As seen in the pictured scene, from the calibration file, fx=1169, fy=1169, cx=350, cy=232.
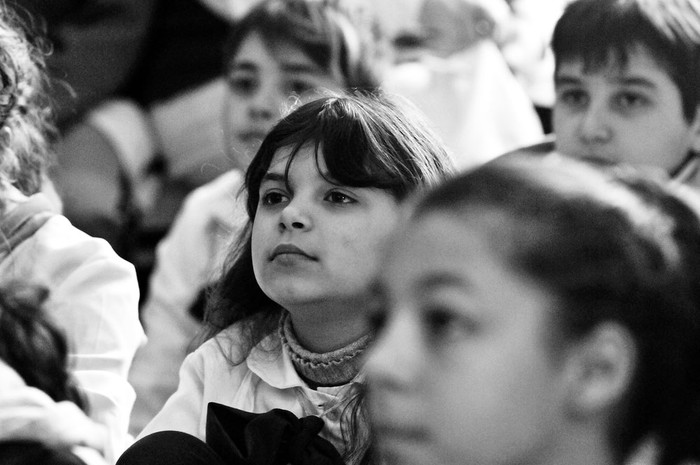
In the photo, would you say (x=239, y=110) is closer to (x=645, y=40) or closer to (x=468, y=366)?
(x=645, y=40)

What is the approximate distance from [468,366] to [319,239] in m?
0.47

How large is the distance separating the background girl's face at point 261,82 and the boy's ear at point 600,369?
4.01ft

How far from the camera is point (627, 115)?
61.9 inches

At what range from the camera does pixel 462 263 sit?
78 centimetres

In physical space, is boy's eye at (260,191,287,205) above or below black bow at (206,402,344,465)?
above

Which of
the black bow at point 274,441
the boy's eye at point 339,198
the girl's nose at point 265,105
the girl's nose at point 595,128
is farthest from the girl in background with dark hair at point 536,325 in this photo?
the girl's nose at point 265,105

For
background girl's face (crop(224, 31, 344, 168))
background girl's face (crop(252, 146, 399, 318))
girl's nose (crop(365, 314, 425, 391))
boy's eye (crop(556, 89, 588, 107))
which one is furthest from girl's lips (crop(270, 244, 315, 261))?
background girl's face (crop(224, 31, 344, 168))

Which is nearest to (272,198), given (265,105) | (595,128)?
(595,128)

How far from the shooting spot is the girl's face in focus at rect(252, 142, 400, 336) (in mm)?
1205

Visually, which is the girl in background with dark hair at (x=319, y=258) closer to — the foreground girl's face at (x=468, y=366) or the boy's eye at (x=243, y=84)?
A: the foreground girl's face at (x=468, y=366)

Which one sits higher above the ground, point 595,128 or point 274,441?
point 595,128

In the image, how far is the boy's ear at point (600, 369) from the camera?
0.78 metres

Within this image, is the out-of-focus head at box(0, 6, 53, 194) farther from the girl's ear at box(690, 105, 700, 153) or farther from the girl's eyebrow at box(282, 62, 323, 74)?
the girl's ear at box(690, 105, 700, 153)

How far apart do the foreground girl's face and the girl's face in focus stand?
0.42 meters
